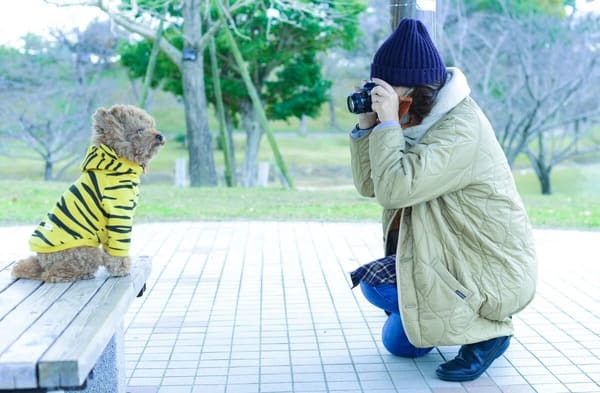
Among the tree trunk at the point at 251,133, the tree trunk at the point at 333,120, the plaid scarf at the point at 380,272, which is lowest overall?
the tree trunk at the point at 333,120

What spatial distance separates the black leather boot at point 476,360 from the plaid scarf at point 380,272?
473 mm

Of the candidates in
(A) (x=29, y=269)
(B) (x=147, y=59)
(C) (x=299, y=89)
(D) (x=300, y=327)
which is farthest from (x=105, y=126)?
(C) (x=299, y=89)

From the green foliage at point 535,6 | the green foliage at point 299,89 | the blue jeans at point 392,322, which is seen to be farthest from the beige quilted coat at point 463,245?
the green foliage at point 535,6

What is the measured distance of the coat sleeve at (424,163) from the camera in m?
2.96

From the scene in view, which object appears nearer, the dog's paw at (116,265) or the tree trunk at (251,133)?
the dog's paw at (116,265)

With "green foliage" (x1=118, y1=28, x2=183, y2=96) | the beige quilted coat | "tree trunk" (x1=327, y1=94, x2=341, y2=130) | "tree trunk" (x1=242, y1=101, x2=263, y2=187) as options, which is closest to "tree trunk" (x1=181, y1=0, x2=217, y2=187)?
"green foliage" (x1=118, y1=28, x2=183, y2=96)

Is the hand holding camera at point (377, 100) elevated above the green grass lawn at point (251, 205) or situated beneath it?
elevated above

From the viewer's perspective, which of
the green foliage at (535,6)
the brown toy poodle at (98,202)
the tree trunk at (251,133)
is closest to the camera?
the brown toy poodle at (98,202)

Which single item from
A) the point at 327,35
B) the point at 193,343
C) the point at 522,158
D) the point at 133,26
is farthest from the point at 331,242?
the point at 522,158

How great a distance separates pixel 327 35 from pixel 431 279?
13.3 m

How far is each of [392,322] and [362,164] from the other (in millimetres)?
845

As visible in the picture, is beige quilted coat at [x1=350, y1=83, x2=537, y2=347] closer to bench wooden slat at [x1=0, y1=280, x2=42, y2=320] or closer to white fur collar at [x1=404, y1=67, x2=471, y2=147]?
white fur collar at [x1=404, y1=67, x2=471, y2=147]

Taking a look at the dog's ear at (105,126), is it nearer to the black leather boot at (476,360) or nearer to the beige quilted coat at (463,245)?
the beige quilted coat at (463,245)

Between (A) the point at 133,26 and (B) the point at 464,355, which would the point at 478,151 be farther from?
(A) the point at 133,26
